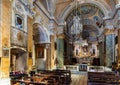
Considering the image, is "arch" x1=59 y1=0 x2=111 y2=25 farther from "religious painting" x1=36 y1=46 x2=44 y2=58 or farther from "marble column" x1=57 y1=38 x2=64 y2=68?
"religious painting" x1=36 y1=46 x2=44 y2=58

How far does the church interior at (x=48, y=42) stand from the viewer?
6444mm

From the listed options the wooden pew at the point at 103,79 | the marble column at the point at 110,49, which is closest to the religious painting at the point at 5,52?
the wooden pew at the point at 103,79

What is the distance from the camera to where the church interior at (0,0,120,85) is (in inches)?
254

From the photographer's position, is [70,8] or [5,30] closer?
[5,30]

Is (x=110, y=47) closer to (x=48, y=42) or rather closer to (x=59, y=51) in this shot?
(x=59, y=51)

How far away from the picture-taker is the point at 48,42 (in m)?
13.2

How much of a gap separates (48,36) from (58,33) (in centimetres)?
285

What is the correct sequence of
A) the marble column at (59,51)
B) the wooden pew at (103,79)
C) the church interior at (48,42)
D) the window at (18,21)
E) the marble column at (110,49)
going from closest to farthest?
the wooden pew at (103,79), the church interior at (48,42), the window at (18,21), the marble column at (110,49), the marble column at (59,51)

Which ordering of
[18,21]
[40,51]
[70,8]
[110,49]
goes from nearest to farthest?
1. [18,21]
2. [40,51]
3. [110,49]
4. [70,8]

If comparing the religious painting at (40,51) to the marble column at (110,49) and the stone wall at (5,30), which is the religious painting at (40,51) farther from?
the stone wall at (5,30)

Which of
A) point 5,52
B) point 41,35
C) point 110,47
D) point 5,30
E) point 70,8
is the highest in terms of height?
point 70,8

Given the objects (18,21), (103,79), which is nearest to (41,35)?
(18,21)

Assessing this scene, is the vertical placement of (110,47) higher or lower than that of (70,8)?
lower

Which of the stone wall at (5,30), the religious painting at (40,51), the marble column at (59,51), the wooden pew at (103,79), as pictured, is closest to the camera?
the wooden pew at (103,79)
